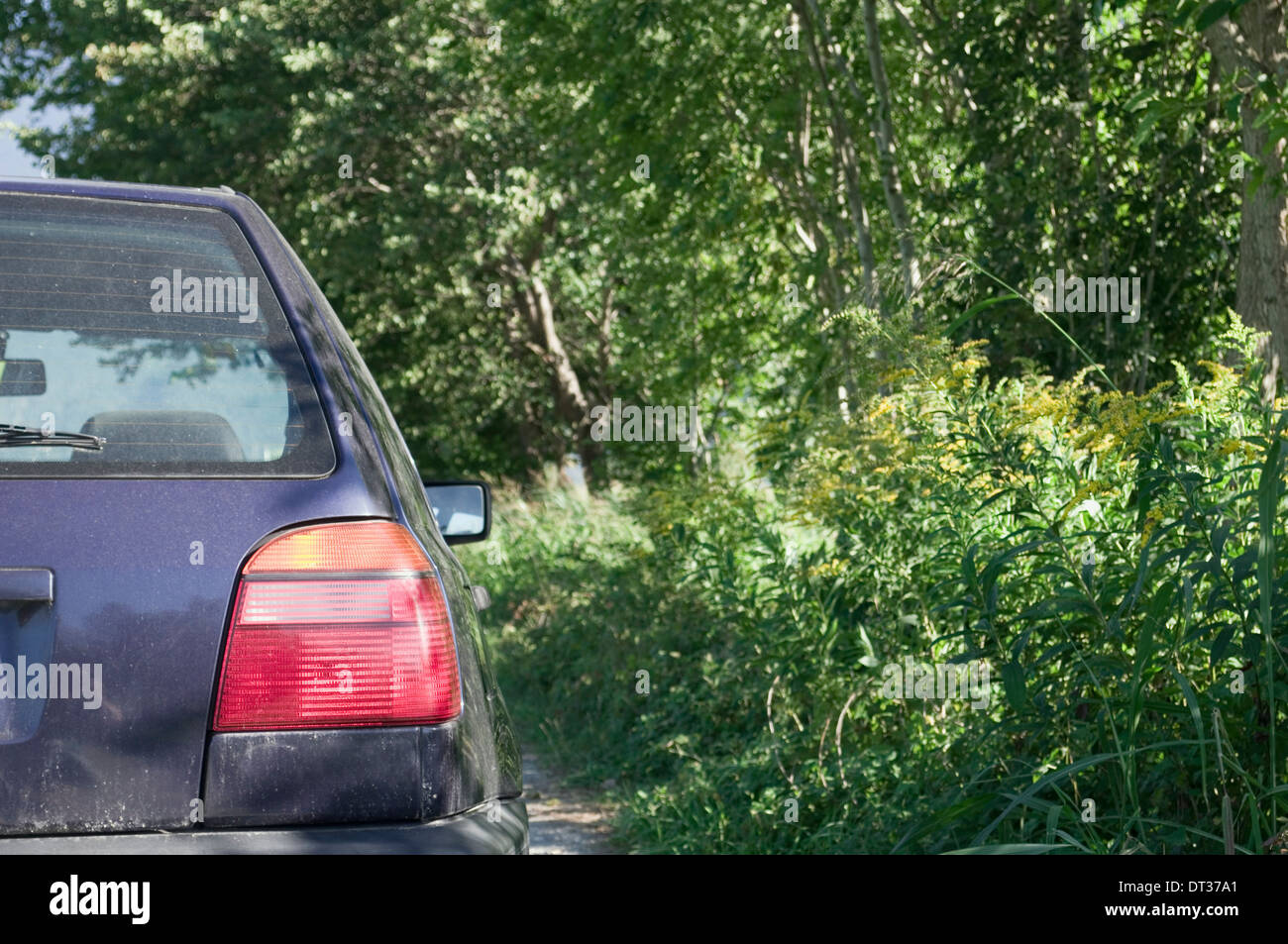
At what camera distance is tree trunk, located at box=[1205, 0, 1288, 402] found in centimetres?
677

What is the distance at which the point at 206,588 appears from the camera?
7.08 ft

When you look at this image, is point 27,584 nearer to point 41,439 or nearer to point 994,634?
point 41,439

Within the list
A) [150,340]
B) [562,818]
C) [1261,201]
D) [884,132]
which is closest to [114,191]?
[150,340]

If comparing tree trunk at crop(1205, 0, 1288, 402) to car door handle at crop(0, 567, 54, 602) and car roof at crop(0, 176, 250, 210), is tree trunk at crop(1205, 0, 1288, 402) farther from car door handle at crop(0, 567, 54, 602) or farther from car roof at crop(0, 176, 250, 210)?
car door handle at crop(0, 567, 54, 602)

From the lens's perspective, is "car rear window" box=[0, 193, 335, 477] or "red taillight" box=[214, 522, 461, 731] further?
"car rear window" box=[0, 193, 335, 477]

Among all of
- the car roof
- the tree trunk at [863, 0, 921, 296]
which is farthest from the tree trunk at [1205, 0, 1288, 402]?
the car roof

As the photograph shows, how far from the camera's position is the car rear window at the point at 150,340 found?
2348 mm

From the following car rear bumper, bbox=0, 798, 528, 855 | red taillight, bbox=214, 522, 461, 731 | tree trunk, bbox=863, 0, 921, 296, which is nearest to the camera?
car rear bumper, bbox=0, 798, 528, 855

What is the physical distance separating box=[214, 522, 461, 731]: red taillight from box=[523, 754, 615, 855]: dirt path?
3226 millimetres

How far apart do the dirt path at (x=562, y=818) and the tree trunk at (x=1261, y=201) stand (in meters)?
4.19

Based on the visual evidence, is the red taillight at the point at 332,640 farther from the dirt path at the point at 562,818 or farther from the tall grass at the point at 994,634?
the dirt path at the point at 562,818

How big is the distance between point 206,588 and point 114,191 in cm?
99

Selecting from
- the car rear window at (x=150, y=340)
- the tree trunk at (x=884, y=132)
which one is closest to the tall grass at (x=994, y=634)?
the car rear window at (x=150, y=340)

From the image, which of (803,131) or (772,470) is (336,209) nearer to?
(803,131)
